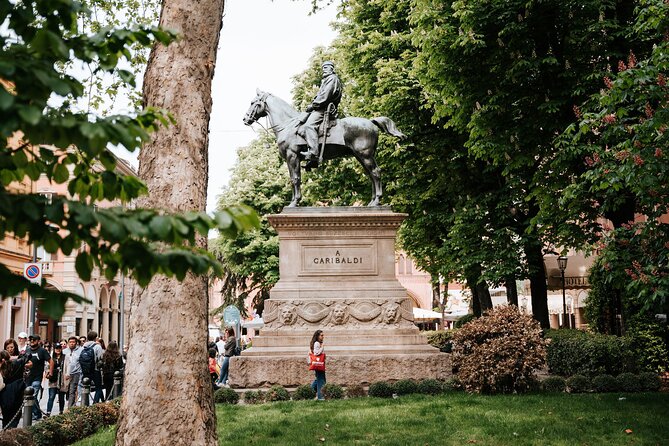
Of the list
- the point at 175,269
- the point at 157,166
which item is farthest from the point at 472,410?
the point at 175,269

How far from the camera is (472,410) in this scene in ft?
38.5

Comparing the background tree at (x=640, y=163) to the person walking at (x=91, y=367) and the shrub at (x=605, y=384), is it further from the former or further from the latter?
the person walking at (x=91, y=367)

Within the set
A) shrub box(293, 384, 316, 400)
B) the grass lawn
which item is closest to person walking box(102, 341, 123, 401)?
the grass lawn

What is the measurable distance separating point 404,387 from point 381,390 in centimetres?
51

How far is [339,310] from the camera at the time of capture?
16.5 metres

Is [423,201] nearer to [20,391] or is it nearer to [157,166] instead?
[20,391]

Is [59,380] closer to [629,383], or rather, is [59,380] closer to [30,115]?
[629,383]

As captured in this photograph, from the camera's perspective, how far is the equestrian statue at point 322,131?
56.0 ft

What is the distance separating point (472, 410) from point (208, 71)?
753cm

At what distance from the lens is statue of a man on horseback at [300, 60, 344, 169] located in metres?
16.9

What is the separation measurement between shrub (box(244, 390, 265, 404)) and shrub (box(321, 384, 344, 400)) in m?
→ 1.26

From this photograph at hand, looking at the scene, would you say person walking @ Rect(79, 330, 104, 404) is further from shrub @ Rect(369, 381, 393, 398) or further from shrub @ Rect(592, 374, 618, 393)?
shrub @ Rect(592, 374, 618, 393)

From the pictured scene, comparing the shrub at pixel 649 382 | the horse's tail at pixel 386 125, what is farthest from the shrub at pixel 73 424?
the shrub at pixel 649 382

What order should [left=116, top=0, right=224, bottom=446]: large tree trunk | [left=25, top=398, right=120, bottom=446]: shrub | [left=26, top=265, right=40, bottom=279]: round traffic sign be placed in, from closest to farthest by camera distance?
[left=116, top=0, right=224, bottom=446]: large tree trunk → [left=25, top=398, right=120, bottom=446]: shrub → [left=26, top=265, right=40, bottom=279]: round traffic sign
